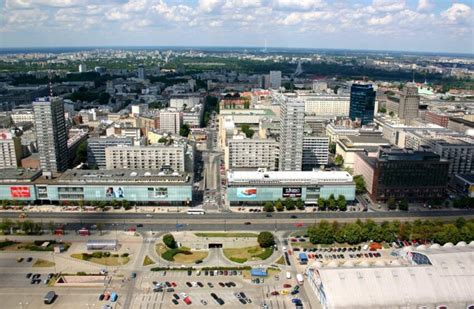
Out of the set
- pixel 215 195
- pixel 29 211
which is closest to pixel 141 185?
pixel 215 195

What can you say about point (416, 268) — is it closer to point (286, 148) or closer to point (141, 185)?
point (286, 148)

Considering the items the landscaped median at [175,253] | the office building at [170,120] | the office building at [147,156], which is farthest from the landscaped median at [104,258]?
the office building at [170,120]

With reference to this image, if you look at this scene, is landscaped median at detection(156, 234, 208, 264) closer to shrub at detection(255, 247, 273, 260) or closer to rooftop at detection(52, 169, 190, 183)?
shrub at detection(255, 247, 273, 260)

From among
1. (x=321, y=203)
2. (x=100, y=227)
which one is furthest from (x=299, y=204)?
(x=100, y=227)

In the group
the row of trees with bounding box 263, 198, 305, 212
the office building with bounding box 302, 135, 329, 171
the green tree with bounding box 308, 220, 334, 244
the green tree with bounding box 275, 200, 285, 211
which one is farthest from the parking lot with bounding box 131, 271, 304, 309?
the office building with bounding box 302, 135, 329, 171

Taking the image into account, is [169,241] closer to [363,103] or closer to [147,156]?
[147,156]

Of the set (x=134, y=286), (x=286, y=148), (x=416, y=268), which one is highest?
(x=286, y=148)

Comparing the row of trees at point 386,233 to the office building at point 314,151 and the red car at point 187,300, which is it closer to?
the red car at point 187,300
